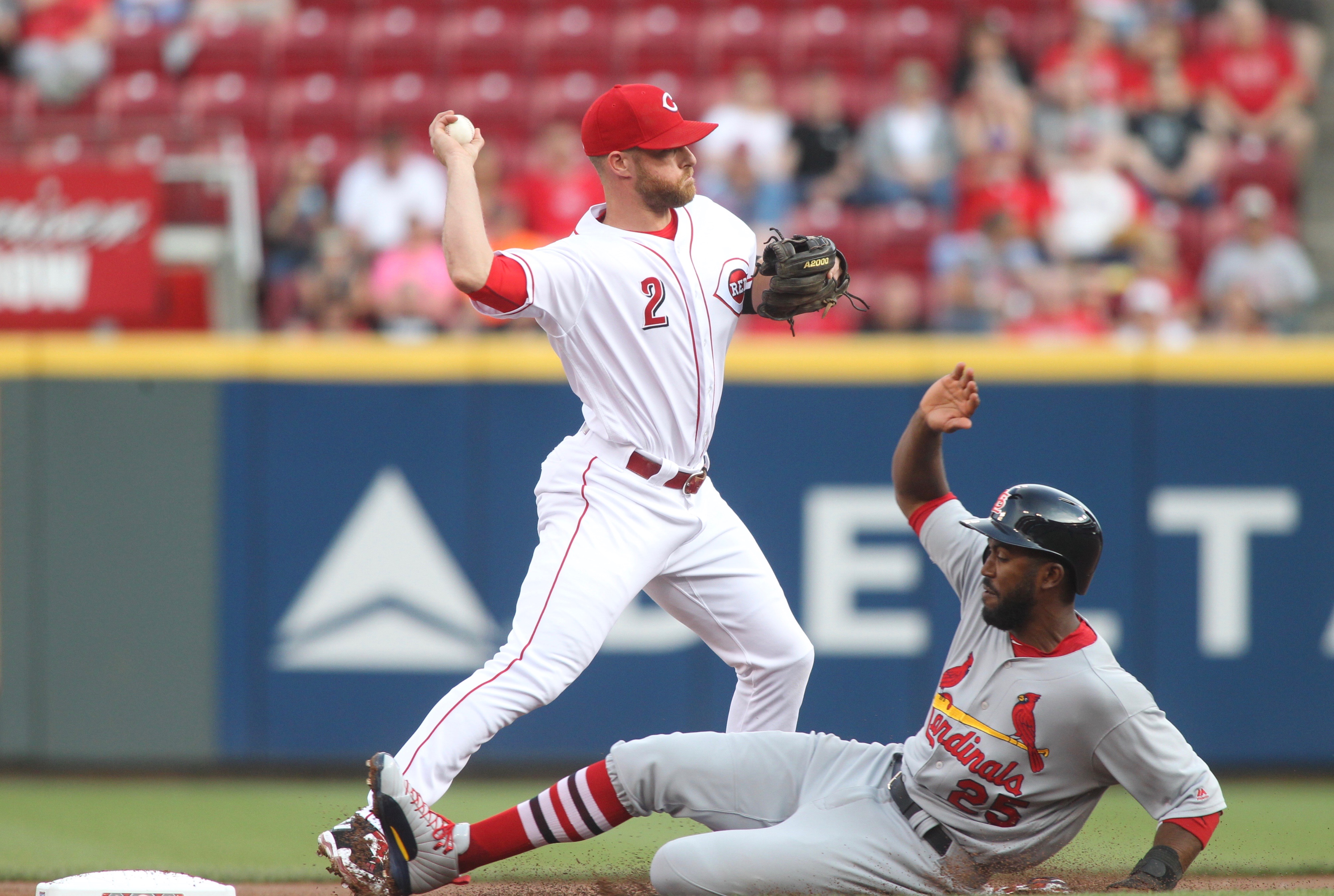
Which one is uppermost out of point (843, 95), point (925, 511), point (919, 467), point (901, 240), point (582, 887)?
point (843, 95)

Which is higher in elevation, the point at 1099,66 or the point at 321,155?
the point at 1099,66

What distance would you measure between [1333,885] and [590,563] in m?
2.01

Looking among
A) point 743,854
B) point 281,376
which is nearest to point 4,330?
point 281,376

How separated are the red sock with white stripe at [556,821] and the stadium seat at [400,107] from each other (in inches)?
262

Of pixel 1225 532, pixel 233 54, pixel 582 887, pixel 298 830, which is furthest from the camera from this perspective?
pixel 233 54

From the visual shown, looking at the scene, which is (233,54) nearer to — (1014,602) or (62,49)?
(62,49)

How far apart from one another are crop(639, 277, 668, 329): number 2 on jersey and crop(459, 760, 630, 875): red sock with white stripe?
973mm

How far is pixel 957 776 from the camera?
324 cm

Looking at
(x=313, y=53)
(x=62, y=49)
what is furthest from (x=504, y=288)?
(x=62, y=49)

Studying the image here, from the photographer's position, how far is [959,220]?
830 centimetres

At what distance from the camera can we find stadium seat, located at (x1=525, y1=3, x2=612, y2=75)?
9859 mm

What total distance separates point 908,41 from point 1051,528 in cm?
709

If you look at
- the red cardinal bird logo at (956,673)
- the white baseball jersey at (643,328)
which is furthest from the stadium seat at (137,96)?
the red cardinal bird logo at (956,673)

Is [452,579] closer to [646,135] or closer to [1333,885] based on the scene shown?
[646,135]
